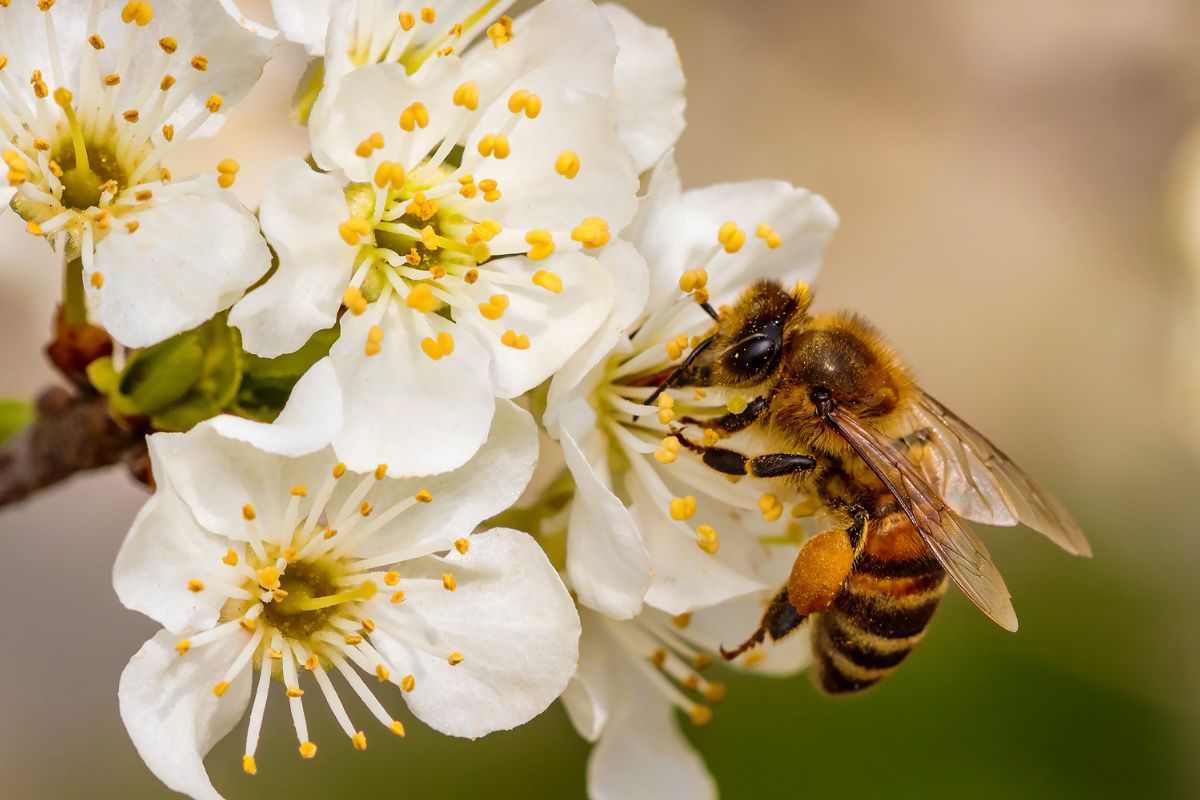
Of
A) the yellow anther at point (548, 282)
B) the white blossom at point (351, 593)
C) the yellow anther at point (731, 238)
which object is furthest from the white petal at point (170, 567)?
the yellow anther at point (731, 238)

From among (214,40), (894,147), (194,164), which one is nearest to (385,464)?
(214,40)

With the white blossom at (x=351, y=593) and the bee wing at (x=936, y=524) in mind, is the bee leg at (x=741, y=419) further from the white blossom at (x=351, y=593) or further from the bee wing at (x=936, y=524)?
the white blossom at (x=351, y=593)

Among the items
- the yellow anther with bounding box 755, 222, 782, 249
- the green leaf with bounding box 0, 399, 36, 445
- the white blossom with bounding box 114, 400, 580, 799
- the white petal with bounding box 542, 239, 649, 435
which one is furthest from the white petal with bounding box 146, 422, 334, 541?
the green leaf with bounding box 0, 399, 36, 445

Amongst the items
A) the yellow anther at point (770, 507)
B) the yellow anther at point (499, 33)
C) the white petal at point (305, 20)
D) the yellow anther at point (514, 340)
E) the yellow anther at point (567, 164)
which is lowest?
the yellow anther at point (770, 507)

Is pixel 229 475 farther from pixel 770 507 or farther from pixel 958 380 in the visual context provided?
pixel 958 380

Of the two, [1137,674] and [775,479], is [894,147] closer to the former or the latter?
[1137,674]

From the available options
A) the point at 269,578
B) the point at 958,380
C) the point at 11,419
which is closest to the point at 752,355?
the point at 269,578

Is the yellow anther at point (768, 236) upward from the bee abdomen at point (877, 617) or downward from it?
upward

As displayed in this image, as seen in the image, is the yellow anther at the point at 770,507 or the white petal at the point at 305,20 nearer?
the white petal at the point at 305,20
